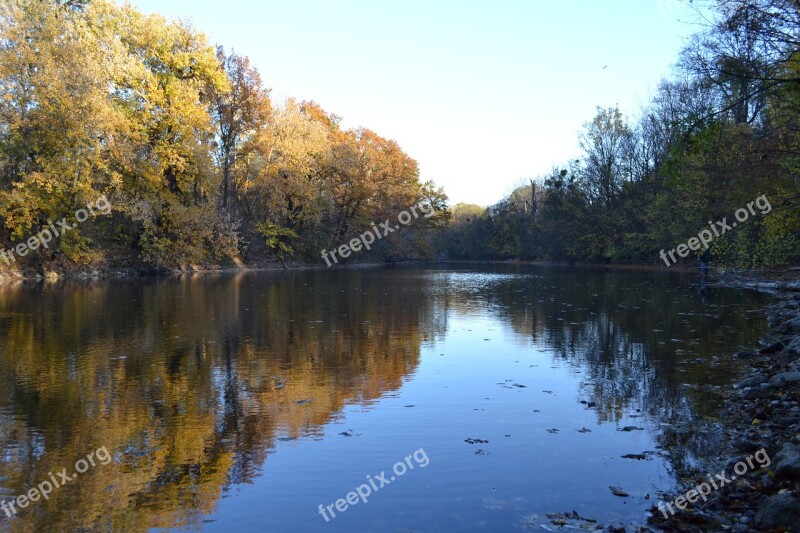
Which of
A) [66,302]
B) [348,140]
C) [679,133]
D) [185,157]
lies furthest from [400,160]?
[679,133]

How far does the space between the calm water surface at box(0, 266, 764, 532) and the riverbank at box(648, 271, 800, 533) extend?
1.01 ft

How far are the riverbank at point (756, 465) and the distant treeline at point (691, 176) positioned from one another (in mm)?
3623

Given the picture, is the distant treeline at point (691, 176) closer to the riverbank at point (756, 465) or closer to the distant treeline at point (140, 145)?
the riverbank at point (756, 465)

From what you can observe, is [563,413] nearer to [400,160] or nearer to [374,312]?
[374,312]

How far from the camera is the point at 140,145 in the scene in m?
39.4

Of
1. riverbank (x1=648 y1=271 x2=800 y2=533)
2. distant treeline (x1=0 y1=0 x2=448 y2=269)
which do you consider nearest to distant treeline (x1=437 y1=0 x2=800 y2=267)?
riverbank (x1=648 y1=271 x2=800 y2=533)

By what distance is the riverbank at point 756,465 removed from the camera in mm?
4879

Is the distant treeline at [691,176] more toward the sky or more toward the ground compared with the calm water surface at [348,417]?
more toward the sky

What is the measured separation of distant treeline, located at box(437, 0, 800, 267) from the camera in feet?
30.9

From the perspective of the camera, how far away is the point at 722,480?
5.94 m

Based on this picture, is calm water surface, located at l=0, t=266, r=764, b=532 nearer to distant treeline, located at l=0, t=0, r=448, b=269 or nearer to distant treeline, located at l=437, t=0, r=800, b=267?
distant treeline, located at l=437, t=0, r=800, b=267

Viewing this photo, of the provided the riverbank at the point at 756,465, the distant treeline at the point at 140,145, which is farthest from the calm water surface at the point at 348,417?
the distant treeline at the point at 140,145

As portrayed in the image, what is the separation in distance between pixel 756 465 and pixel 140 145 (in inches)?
1602

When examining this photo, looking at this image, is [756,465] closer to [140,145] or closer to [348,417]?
[348,417]
